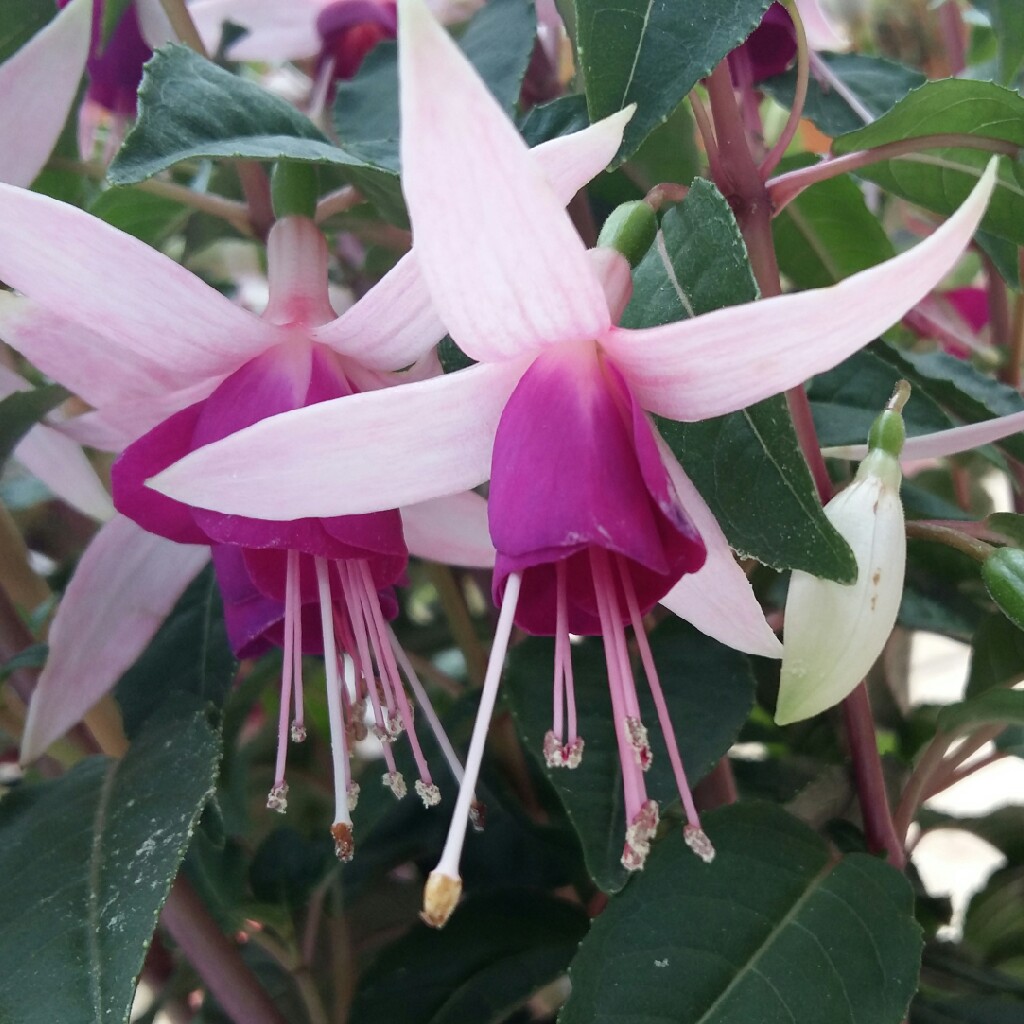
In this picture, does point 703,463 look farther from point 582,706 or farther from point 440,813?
point 440,813

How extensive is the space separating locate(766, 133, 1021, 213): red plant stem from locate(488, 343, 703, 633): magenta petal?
0.18m

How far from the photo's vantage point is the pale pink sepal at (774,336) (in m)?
0.27

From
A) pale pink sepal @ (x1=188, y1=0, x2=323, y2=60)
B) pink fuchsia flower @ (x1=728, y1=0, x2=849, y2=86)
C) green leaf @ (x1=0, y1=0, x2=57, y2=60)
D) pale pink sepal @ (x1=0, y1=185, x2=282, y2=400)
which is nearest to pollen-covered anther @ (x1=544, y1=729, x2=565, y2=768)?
pale pink sepal @ (x1=0, y1=185, x2=282, y2=400)

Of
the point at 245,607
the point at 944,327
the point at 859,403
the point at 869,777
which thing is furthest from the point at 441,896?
the point at 944,327

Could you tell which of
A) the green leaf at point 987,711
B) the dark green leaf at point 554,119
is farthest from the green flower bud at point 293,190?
the green leaf at point 987,711

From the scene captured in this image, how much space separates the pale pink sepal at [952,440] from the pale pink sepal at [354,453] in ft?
0.72

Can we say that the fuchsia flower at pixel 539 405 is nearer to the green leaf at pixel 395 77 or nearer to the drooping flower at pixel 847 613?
the drooping flower at pixel 847 613

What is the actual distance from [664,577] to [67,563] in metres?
0.69

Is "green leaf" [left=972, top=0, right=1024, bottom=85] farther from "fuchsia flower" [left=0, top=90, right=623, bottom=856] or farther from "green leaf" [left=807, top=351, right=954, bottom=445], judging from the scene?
"fuchsia flower" [left=0, top=90, right=623, bottom=856]

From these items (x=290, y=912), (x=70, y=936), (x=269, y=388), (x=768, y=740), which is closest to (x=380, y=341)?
(x=269, y=388)

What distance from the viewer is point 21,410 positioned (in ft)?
1.62

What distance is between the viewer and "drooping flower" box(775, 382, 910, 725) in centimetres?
38

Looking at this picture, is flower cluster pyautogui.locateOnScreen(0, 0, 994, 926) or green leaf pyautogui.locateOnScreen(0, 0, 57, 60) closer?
flower cluster pyautogui.locateOnScreen(0, 0, 994, 926)

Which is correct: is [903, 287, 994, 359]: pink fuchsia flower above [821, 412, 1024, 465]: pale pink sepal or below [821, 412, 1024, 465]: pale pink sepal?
below
